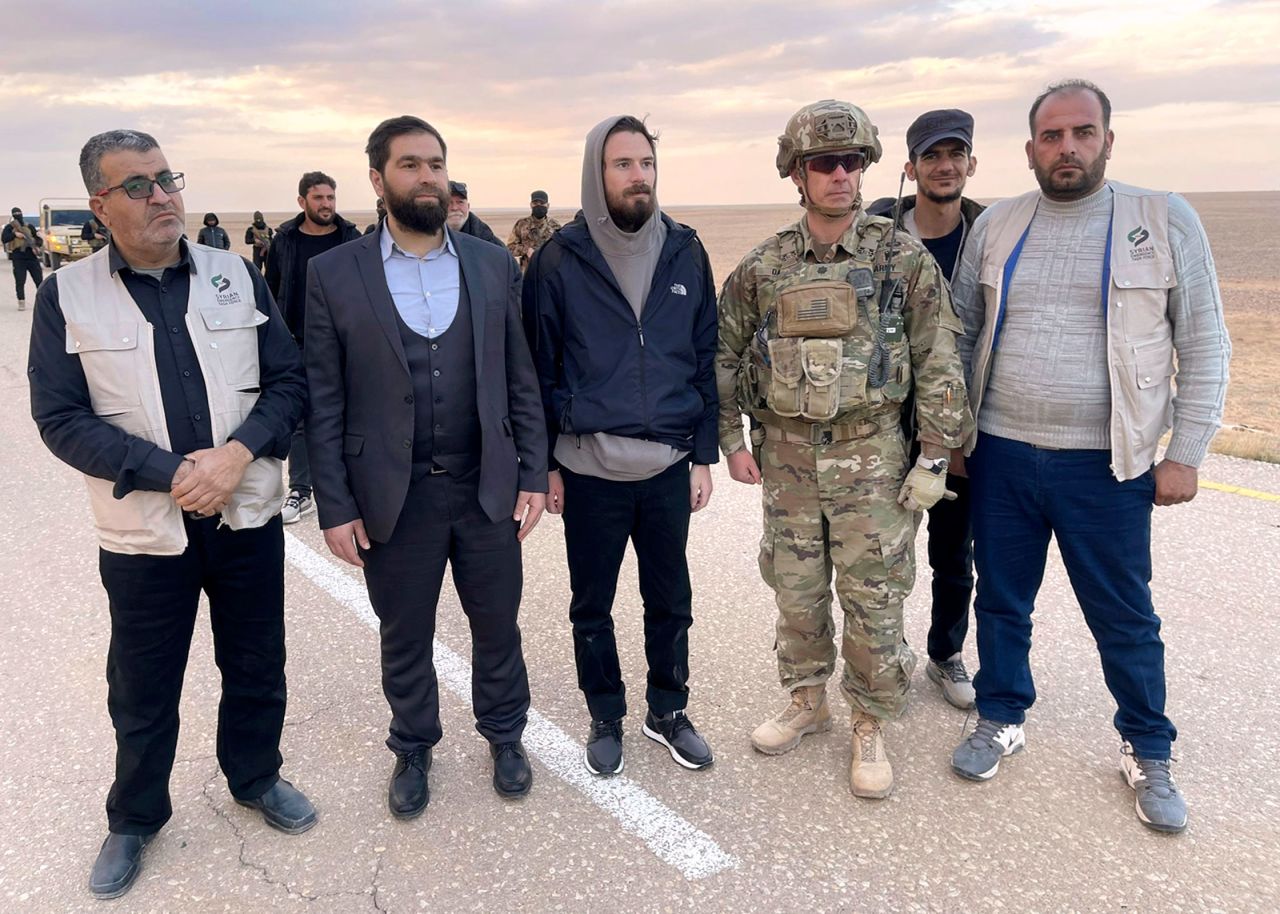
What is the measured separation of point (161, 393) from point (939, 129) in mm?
2987

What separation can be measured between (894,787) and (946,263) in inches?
80.3

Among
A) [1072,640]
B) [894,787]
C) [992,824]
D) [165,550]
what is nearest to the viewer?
[165,550]

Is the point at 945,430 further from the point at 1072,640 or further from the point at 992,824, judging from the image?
the point at 1072,640

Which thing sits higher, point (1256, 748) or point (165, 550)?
point (165, 550)

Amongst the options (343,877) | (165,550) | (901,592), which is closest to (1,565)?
(165,550)

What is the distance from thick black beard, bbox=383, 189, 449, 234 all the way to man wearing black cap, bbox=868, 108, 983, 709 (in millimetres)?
1813

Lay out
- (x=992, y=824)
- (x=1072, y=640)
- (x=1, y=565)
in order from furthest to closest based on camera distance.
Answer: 1. (x=1, y=565)
2. (x=1072, y=640)
3. (x=992, y=824)

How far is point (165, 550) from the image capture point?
9.03ft

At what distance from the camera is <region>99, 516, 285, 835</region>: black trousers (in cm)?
283

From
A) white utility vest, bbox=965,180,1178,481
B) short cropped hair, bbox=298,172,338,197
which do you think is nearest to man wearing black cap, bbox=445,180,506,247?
short cropped hair, bbox=298,172,338,197

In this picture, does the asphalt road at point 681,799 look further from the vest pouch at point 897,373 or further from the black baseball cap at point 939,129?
the black baseball cap at point 939,129

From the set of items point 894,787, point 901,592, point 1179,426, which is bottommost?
point 894,787

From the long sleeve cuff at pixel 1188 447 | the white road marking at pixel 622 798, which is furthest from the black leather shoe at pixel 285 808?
the long sleeve cuff at pixel 1188 447

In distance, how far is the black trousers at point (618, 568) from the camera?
3271 mm
